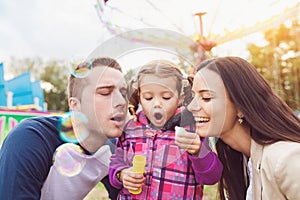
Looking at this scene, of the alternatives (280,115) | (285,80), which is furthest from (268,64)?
(280,115)

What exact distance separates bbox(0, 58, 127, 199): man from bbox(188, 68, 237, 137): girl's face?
25 centimetres

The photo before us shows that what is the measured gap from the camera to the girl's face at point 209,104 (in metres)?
1.48

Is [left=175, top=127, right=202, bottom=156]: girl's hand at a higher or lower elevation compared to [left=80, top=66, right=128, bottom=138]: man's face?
lower

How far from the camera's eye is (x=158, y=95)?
53.6 inches

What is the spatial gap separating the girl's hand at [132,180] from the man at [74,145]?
157 mm

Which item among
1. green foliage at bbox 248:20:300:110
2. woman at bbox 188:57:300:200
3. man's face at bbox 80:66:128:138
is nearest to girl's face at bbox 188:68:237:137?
woman at bbox 188:57:300:200

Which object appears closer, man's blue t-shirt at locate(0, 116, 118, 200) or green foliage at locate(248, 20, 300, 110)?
man's blue t-shirt at locate(0, 116, 118, 200)

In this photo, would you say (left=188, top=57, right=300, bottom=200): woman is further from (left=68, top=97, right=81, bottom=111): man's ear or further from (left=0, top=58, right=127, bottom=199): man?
(left=68, top=97, right=81, bottom=111): man's ear

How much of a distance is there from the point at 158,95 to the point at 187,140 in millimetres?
194

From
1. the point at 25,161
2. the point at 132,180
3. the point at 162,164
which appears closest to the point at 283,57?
the point at 162,164

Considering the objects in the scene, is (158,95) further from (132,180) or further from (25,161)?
(25,161)

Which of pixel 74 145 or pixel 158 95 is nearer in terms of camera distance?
pixel 158 95

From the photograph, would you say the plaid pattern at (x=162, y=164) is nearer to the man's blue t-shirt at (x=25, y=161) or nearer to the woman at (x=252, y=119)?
the woman at (x=252, y=119)

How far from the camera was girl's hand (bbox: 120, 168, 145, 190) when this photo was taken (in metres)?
1.46
